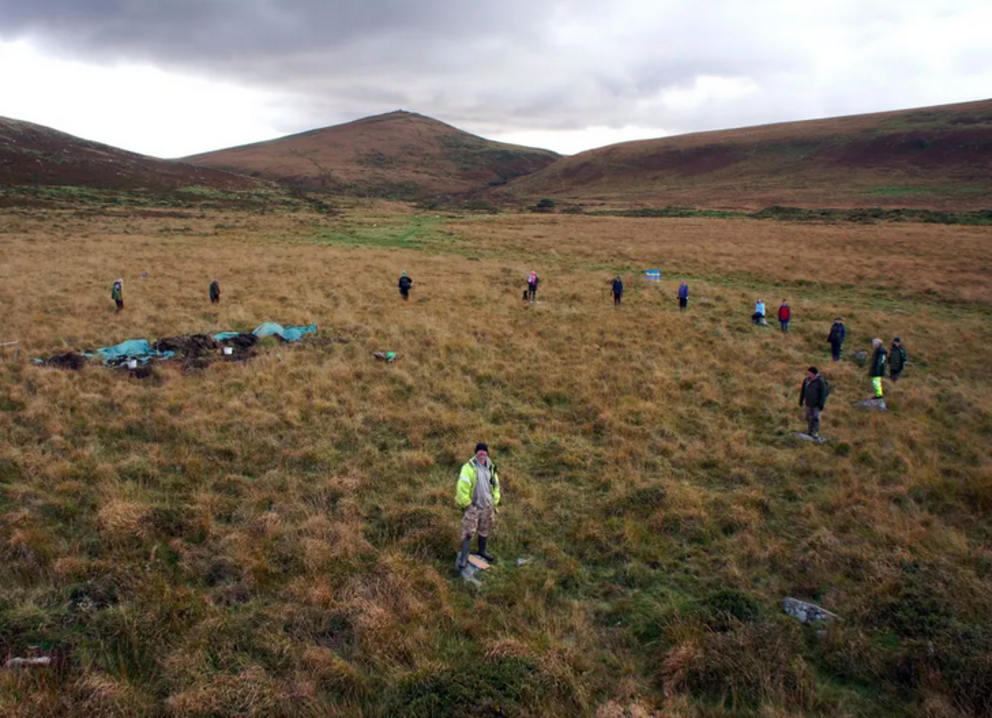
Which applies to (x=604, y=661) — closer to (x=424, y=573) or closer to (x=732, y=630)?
(x=732, y=630)

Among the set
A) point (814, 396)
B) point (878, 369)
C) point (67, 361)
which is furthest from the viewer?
point (67, 361)

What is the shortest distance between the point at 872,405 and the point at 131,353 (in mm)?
18923

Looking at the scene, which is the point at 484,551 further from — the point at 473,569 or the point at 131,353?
the point at 131,353

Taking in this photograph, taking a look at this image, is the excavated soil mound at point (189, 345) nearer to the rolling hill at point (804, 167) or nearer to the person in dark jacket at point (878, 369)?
the person in dark jacket at point (878, 369)

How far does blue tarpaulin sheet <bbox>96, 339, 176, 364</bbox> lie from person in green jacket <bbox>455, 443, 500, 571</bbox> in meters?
11.5

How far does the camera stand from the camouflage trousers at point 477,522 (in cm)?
722

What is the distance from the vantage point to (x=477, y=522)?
740cm

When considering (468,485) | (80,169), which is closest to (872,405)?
(468,485)

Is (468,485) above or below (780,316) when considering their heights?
below

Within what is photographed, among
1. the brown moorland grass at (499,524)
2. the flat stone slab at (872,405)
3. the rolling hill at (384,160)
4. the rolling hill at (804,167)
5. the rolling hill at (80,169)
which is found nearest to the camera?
the brown moorland grass at (499,524)

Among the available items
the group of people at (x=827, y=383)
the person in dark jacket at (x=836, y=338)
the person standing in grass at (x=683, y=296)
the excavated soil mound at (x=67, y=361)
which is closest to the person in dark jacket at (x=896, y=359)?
the group of people at (x=827, y=383)

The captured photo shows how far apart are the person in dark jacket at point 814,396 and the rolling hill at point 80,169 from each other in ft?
273

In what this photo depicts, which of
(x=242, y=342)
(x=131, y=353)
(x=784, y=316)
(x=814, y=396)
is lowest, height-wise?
(x=131, y=353)

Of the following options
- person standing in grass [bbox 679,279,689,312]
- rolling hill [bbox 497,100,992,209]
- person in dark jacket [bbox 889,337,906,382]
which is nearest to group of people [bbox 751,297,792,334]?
person standing in grass [bbox 679,279,689,312]
